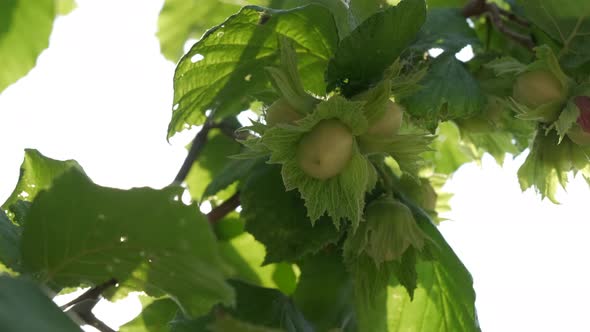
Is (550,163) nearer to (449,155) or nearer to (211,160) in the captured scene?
(449,155)

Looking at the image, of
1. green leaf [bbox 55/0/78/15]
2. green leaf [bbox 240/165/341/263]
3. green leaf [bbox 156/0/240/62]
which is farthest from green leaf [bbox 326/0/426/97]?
green leaf [bbox 55/0/78/15]

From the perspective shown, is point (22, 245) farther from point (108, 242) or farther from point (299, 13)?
point (299, 13)

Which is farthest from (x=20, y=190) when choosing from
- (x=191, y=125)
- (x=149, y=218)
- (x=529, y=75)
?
(x=529, y=75)

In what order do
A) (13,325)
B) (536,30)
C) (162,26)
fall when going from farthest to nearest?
(162,26)
(536,30)
(13,325)

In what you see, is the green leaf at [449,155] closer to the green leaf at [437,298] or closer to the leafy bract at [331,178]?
the green leaf at [437,298]

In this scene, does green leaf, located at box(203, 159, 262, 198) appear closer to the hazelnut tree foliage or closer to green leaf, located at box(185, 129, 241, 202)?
the hazelnut tree foliage

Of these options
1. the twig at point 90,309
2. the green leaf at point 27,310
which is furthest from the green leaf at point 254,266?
the green leaf at point 27,310
